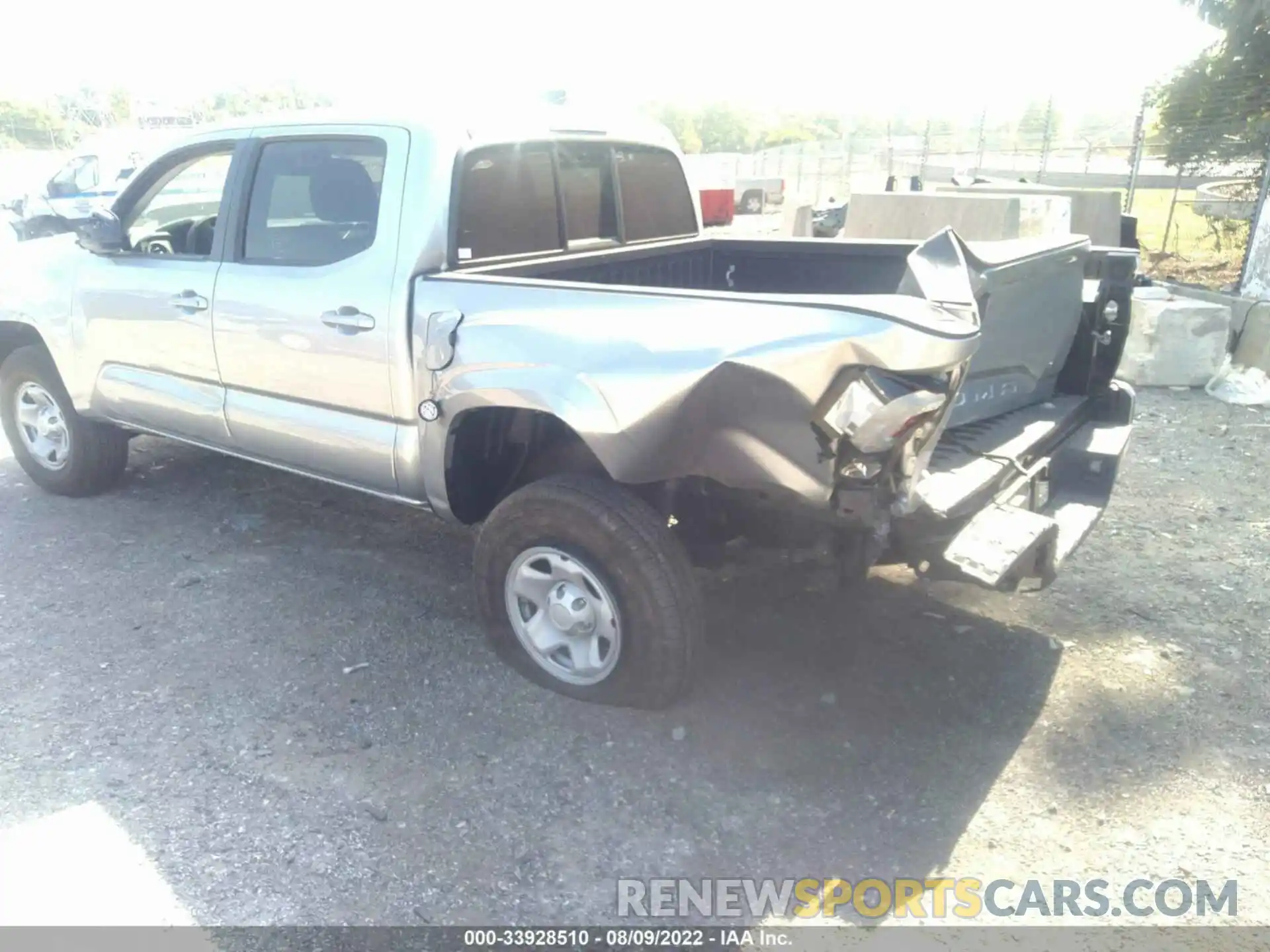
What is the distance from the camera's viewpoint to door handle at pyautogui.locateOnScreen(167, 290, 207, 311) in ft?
13.5

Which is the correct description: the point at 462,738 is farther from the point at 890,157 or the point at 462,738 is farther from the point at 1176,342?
the point at 890,157

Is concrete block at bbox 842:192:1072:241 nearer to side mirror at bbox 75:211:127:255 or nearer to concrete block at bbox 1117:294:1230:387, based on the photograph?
concrete block at bbox 1117:294:1230:387

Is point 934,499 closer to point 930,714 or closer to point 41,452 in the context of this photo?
point 930,714

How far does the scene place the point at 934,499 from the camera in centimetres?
289

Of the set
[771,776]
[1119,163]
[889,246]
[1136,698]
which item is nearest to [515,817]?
[771,776]

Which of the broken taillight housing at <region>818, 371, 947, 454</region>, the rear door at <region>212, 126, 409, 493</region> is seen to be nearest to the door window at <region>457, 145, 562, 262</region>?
the rear door at <region>212, 126, 409, 493</region>

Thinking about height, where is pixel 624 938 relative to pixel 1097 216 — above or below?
below

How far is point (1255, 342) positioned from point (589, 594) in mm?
6774

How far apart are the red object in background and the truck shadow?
37.8 feet

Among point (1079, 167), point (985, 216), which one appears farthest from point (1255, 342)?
point (1079, 167)

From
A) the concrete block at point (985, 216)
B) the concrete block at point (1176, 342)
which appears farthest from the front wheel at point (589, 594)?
the concrete block at point (985, 216)

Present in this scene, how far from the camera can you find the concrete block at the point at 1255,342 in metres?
7.48

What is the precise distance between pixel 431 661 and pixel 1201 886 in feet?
8.31

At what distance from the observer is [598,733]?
3.21 metres
